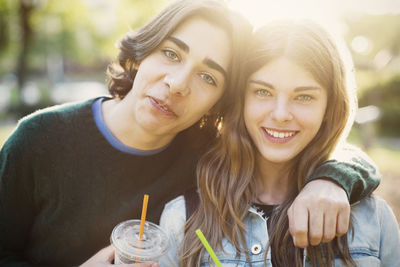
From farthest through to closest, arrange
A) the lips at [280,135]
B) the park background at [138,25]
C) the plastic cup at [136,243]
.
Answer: the park background at [138,25]
the lips at [280,135]
the plastic cup at [136,243]

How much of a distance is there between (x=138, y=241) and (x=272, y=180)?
114cm

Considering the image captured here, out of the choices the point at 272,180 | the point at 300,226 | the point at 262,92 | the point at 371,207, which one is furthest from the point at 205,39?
the point at 371,207

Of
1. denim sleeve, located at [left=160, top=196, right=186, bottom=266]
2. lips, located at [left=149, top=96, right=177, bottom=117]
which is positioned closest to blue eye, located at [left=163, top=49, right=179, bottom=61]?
lips, located at [left=149, top=96, right=177, bottom=117]

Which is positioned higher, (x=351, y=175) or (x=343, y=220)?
(x=351, y=175)

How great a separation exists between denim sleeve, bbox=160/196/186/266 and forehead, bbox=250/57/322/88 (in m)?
1.04

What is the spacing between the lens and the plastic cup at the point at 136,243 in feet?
6.89

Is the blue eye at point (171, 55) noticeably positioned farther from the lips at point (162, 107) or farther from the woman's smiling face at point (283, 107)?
the woman's smiling face at point (283, 107)

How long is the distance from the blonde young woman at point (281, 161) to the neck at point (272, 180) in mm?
77

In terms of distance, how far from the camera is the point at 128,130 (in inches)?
111

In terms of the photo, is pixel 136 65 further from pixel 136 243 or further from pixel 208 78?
pixel 136 243

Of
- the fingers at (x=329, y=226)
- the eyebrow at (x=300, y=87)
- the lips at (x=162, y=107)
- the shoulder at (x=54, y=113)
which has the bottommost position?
the fingers at (x=329, y=226)

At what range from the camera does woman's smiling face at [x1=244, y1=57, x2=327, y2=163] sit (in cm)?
242

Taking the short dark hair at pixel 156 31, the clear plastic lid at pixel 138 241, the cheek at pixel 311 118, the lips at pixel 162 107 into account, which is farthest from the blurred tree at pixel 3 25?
the cheek at pixel 311 118

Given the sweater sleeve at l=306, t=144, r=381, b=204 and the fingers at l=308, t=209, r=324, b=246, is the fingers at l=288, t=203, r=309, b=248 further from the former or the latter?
the sweater sleeve at l=306, t=144, r=381, b=204
